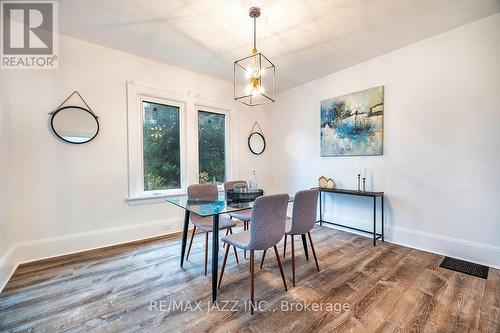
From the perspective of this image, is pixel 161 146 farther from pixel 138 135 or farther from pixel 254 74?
pixel 254 74

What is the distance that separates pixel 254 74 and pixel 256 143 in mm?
2579

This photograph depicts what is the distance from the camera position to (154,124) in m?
3.40

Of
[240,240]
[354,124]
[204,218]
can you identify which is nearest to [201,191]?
[204,218]

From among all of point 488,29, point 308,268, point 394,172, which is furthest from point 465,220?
point 488,29

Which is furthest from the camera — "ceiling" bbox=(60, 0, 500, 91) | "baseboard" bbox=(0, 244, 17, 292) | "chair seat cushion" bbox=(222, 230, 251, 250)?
"ceiling" bbox=(60, 0, 500, 91)

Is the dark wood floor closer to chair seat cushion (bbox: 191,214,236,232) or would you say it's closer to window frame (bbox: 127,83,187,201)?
chair seat cushion (bbox: 191,214,236,232)

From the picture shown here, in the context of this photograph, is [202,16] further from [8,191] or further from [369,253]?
[369,253]

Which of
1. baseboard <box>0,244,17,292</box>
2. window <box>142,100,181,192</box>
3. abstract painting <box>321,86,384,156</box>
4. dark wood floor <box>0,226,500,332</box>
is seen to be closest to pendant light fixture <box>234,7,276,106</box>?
abstract painting <box>321,86,384,156</box>

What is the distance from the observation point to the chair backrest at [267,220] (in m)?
1.69

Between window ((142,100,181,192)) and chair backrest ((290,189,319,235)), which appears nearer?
chair backrest ((290,189,319,235))

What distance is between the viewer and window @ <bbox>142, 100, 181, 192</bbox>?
10.9 ft

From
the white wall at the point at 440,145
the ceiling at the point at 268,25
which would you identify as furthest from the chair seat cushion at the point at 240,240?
the white wall at the point at 440,145

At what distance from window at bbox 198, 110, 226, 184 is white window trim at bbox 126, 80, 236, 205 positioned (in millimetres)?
82

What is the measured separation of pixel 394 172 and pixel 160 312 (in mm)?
3244
